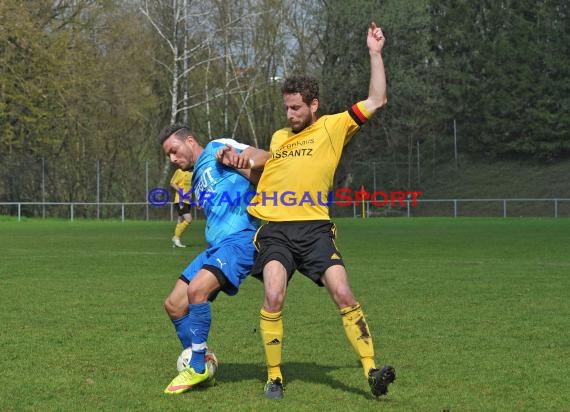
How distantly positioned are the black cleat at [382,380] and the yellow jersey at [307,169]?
1.08m

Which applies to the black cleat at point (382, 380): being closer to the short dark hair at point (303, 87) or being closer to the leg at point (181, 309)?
the leg at point (181, 309)

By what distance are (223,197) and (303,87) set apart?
0.94 metres

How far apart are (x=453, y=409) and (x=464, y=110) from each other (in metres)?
49.1

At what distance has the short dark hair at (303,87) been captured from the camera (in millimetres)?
6012

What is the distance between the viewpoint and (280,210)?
6109mm

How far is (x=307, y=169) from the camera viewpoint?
6.05 m

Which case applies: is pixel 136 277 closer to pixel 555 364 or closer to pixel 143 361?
pixel 143 361

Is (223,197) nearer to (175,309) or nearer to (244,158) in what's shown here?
(244,158)

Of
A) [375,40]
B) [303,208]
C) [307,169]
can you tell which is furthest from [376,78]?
[303,208]

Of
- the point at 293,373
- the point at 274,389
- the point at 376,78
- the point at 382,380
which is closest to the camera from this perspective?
the point at 382,380

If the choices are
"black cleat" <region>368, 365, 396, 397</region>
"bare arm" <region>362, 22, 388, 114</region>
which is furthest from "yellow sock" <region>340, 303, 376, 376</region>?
"bare arm" <region>362, 22, 388, 114</region>

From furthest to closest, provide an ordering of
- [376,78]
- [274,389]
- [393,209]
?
[393,209]
[376,78]
[274,389]

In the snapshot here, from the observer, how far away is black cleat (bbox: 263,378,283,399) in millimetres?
5781

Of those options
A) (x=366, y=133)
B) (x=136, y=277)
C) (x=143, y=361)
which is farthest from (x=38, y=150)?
(x=143, y=361)
